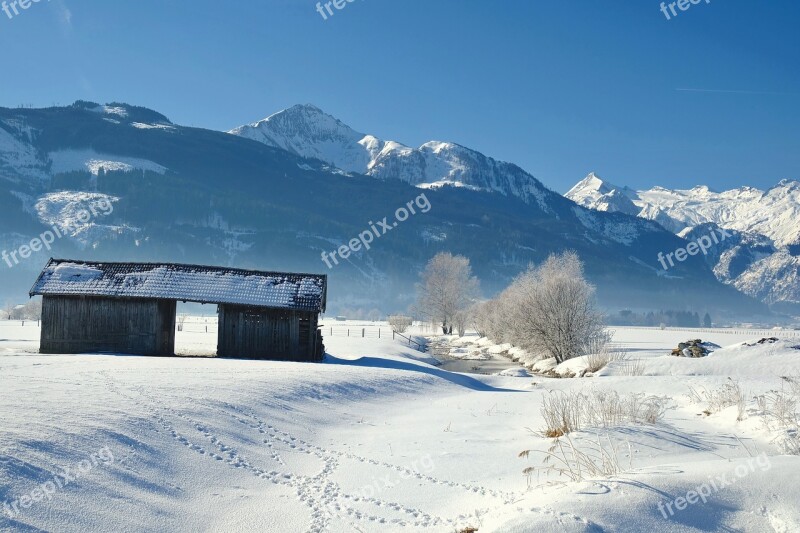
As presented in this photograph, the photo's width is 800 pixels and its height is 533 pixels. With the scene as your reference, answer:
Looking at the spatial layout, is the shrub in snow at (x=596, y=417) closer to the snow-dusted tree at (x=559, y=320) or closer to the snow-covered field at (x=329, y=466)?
the snow-covered field at (x=329, y=466)

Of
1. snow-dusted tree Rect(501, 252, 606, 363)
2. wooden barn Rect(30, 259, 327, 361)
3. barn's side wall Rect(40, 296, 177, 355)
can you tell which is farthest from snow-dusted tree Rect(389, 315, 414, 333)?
barn's side wall Rect(40, 296, 177, 355)

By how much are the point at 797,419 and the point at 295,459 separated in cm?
923

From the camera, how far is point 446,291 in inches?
3472

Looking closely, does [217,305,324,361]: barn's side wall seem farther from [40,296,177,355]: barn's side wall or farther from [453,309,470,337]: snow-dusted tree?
[453,309,470,337]: snow-dusted tree

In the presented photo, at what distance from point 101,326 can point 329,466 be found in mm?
25579

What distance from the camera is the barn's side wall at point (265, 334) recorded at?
105 ft

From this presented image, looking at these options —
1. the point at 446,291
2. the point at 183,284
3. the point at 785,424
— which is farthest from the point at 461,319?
the point at 785,424

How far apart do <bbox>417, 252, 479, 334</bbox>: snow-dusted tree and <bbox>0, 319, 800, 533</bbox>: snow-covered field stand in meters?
71.3

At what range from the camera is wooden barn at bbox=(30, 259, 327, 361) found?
31.4 meters

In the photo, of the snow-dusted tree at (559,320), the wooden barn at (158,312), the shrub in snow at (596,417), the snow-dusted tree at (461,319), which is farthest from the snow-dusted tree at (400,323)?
the shrub in snow at (596,417)

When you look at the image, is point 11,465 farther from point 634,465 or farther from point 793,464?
point 793,464

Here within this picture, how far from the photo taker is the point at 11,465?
7441mm

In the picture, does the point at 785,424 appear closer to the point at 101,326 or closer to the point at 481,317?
the point at 101,326

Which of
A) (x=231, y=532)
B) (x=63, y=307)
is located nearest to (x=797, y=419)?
(x=231, y=532)
